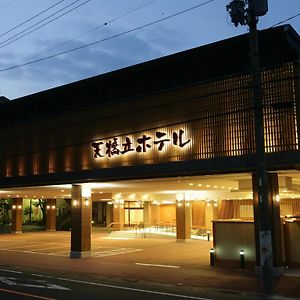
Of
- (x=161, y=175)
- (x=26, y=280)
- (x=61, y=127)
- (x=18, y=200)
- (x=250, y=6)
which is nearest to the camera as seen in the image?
(x=250, y=6)

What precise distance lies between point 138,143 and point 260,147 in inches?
365

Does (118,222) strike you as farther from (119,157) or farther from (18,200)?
(119,157)

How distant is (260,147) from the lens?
14680 mm

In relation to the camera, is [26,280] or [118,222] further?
[118,222]

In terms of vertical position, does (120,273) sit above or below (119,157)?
below

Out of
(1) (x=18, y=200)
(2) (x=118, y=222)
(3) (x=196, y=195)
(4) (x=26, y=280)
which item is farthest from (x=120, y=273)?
(1) (x=18, y=200)

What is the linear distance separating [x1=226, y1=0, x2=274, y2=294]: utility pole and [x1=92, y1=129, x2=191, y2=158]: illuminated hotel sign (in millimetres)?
6239

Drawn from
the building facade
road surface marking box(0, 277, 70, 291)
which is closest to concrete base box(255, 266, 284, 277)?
the building facade

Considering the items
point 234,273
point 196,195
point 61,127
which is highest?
point 61,127

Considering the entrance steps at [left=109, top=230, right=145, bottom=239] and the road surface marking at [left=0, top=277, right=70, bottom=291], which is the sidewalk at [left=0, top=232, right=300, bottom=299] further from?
the entrance steps at [left=109, top=230, right=145, bottom=239]

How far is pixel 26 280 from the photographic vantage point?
1797cm

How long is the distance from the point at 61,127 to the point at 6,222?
186ft

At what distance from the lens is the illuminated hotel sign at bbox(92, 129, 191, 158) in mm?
21266

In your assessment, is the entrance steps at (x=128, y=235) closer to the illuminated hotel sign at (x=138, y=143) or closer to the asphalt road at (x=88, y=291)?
the illuminated hotel sign at (x=138, y=143)
